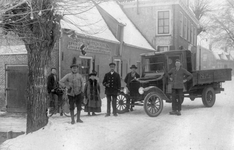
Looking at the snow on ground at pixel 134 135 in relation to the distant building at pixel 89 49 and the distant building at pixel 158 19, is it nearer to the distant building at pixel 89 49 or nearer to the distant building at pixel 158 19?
the distant building at pixel 89 49

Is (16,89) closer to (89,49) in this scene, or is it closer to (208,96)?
(89,49)

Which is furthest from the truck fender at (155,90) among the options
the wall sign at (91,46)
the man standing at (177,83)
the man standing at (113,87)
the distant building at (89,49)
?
the wall sign at (91,46)

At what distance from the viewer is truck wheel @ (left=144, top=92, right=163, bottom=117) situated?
29.5 ft

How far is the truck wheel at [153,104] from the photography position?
9.00m

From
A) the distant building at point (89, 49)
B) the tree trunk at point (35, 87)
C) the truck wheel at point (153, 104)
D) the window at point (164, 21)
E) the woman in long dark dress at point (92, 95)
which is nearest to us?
the tree trunk at point (35, 87)

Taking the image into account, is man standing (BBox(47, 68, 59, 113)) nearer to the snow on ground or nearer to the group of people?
the group of people

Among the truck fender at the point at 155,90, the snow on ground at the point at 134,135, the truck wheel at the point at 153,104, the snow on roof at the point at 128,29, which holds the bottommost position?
the snow on ground at the point at 134,135

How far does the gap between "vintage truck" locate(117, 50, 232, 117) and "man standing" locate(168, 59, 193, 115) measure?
1.05 ft

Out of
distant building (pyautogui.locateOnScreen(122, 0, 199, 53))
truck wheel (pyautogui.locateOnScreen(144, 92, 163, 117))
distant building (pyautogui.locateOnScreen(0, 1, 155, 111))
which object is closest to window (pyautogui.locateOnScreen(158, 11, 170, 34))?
distant building (pyautogui.locateOnScreen(122, 0, 199, 53))

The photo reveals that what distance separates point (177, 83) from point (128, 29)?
12.9 meters

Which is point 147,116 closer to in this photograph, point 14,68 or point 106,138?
point 106,138

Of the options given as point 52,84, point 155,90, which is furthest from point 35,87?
point 155,90

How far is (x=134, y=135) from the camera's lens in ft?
23.0

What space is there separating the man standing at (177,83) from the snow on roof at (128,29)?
9697 millimetres
